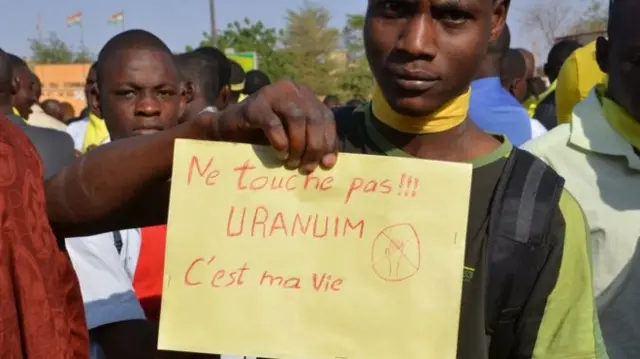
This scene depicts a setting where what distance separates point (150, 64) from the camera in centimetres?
290

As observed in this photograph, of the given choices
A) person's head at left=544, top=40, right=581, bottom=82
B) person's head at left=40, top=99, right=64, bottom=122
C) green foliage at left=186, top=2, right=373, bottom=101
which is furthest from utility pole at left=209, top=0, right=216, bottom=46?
person's head at left=544, top=40, right=581, bottom=82

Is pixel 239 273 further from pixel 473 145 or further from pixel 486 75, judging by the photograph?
pixel 486 75

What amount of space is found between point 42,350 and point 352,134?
74 centimetres

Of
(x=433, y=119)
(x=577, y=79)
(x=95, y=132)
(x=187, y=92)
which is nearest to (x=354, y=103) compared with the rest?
(x=95, y=132)

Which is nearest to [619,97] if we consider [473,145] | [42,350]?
[473,145]

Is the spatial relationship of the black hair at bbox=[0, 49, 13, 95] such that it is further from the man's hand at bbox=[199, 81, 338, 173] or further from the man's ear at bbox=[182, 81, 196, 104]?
the man's hand at bbox=[199, 81, 338, 173]

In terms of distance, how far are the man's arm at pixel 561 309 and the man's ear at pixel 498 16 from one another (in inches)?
16.7

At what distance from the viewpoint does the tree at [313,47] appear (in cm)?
3425

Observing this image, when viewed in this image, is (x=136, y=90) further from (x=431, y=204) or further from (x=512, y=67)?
(x=512, y=67)

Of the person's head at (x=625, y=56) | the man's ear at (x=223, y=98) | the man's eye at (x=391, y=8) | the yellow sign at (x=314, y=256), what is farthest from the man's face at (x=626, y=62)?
the man's ear at (x=223, y=98)

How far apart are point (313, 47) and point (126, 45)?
34.8 meters

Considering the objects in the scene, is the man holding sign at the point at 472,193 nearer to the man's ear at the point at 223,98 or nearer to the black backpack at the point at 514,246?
the black backpack at the point at 514,246

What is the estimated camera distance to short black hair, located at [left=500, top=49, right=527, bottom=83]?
5.63m

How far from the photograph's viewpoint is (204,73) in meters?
4.69
